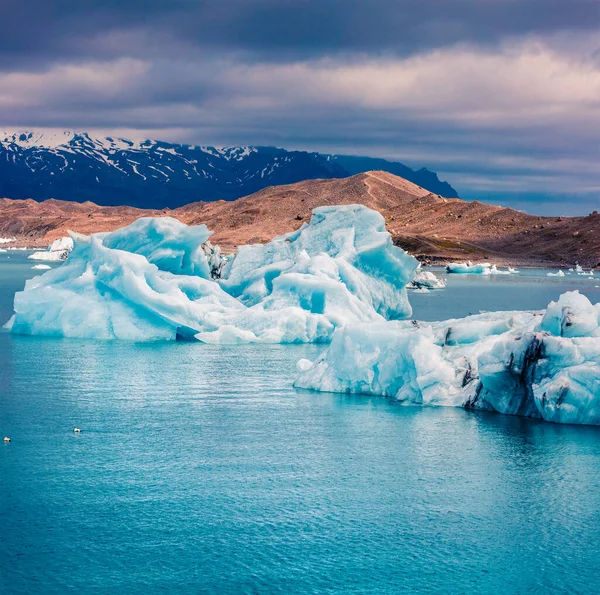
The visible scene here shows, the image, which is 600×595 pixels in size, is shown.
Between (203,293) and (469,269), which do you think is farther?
(469,269)

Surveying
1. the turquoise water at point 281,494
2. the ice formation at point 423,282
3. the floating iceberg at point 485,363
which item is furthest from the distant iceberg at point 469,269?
the turquoise water at point 281,494

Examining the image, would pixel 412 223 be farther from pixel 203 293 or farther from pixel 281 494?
pixel 281 494

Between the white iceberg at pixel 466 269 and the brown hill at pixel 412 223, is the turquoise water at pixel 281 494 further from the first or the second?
the brown hill at pixel 412 223

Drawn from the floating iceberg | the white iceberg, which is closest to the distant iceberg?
the white iceberg

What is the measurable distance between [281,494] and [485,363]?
6255mm

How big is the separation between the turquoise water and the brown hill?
9429 centimetres

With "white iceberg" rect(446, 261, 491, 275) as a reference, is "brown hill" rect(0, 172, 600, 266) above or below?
above

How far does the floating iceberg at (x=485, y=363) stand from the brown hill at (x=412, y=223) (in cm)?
9127

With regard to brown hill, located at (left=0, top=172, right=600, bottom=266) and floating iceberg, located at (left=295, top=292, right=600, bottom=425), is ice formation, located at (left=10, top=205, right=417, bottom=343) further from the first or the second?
brown hill, located at (left=0, top=172, right=600, bottom=266)

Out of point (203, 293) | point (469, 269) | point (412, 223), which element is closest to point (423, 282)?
point (469, 269)

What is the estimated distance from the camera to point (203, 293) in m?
31.0

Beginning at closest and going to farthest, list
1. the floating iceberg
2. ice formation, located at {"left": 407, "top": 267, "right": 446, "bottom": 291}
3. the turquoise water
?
the turquoise water → the floating iceberg → ice formation, located at {"left": 407, "top": 267, "right": 446, "bottom": 291}

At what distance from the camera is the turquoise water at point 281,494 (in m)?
10.5

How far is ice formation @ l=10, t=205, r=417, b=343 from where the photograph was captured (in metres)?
28.7
